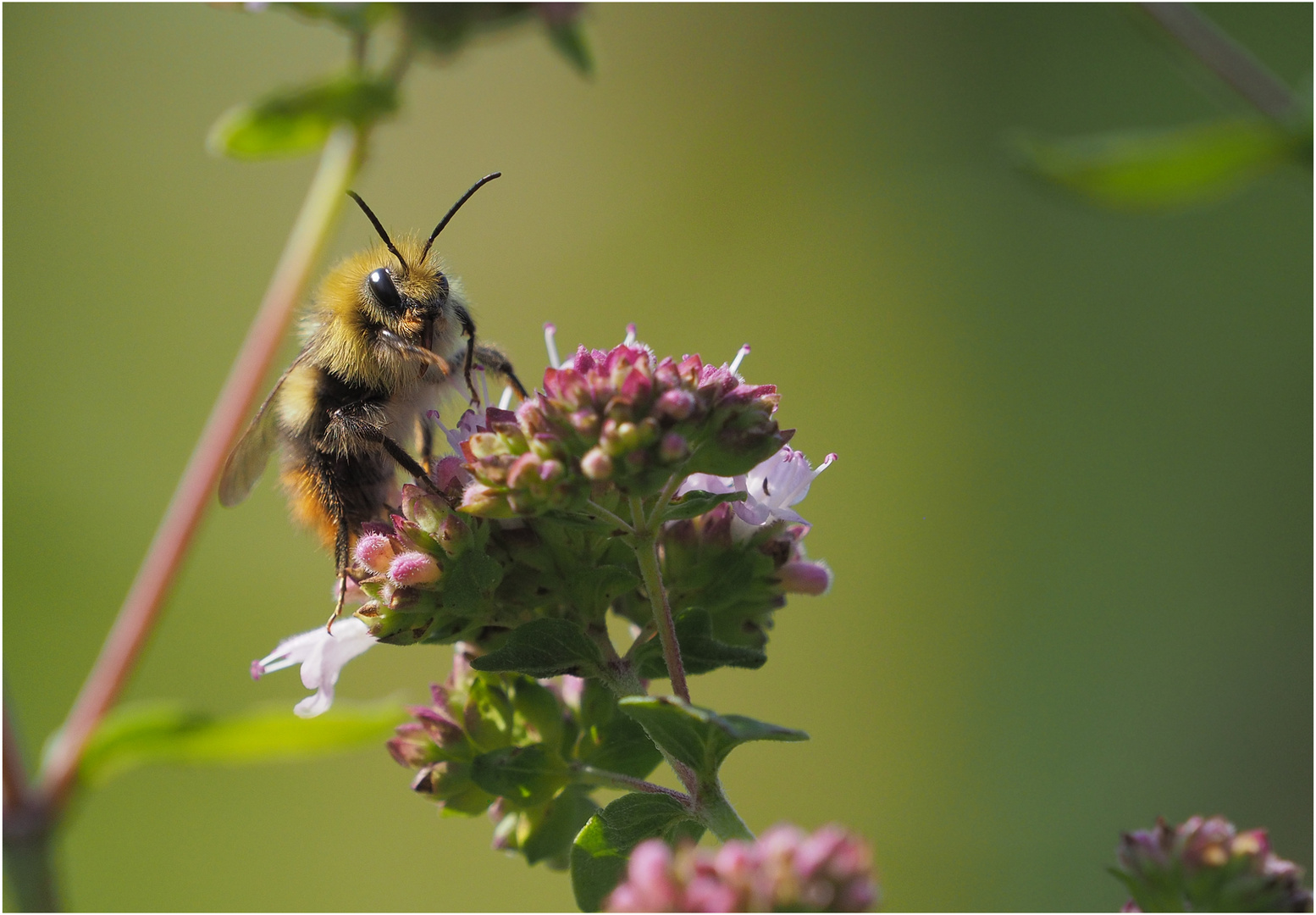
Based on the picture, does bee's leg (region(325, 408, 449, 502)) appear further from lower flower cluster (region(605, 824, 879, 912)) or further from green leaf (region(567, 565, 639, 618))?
lower flower cluster (region(605, 824, 879, 912))

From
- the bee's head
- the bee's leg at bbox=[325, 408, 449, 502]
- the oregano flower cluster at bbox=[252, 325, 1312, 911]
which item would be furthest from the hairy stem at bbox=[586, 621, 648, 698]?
the bee's head

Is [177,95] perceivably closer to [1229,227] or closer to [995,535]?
[995,535]

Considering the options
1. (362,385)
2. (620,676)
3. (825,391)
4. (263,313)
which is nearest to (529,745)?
(620,676)

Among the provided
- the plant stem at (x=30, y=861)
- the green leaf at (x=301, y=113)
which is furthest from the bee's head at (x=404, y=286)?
the plant stem at (x=30, y=861)

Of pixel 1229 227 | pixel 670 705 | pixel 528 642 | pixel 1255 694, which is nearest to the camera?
pixel 670 705

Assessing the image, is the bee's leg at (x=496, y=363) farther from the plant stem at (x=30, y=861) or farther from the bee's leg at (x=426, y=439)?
the plant stem at (x=30, y=861)

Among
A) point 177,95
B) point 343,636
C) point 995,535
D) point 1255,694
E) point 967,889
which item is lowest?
point 343,636

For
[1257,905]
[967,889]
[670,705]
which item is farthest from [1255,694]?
[670,705]
